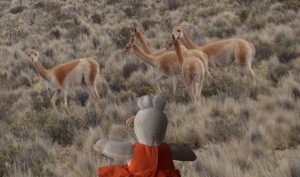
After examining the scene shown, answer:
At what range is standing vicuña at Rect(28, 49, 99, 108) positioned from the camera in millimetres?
9641

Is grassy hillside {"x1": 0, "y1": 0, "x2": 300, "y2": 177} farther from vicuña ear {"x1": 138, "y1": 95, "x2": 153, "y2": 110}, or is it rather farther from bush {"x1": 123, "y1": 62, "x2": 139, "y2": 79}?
vicuña ear {"x1": 138, "y1": 95, "x2": 153, "y2": 110}

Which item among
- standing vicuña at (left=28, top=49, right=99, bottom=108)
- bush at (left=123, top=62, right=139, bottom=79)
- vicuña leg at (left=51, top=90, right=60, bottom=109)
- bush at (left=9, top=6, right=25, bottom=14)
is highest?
standing vicuña at (left=28, top=49, right=99, bottom=108)

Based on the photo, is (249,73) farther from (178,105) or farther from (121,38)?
(121,38)

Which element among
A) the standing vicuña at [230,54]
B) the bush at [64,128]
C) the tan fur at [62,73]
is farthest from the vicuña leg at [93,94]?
the standing vicuña at [230,54]

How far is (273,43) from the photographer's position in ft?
45.1

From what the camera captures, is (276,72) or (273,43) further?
(273,43)

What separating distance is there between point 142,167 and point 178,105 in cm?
542

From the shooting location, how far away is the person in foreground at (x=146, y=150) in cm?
306

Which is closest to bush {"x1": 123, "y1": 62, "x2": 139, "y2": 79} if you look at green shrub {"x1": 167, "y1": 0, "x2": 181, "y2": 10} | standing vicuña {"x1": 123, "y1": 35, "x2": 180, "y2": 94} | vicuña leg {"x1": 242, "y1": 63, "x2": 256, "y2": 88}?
standing vicuña {"x1": 123, "y1": 35, "x2": 180, "y2": 94}

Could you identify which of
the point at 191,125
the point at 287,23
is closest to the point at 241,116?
the point at 191,125

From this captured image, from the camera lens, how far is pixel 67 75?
9648 mm

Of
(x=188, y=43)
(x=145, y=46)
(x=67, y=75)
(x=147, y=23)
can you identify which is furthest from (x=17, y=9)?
(x=188, y=43)

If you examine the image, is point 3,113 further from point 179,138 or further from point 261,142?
point 261,142

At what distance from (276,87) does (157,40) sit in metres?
8.42
